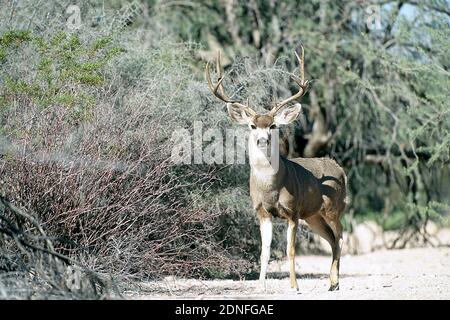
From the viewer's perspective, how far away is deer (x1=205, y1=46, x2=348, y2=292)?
41.4ft

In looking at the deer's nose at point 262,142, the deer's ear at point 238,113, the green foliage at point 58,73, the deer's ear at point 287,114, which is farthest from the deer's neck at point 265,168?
the green foliage at point 58,73

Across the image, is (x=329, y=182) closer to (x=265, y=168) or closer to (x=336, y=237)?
(x=336, y=237)

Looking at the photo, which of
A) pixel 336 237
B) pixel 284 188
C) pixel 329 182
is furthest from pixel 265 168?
pixel 336 237

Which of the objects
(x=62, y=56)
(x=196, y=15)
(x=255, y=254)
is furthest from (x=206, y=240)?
(x=196, y=15)

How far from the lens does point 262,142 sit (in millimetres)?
12477

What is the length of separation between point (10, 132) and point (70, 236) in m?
1.48

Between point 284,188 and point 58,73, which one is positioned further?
point 58,73

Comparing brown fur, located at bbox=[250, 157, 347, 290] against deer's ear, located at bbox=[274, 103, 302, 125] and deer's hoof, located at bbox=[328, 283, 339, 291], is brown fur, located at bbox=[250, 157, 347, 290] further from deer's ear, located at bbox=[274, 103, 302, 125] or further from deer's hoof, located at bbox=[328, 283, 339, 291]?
deer's ear, located at bbox=[274, 103, 302, 125]

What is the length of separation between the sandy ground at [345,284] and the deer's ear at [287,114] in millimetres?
2199

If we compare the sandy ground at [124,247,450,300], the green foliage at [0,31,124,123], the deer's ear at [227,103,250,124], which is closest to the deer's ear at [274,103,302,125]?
the deer's ear at [227,103,250,124]

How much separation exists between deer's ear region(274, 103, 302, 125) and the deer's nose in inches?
27.9

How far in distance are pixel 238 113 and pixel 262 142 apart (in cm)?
84
